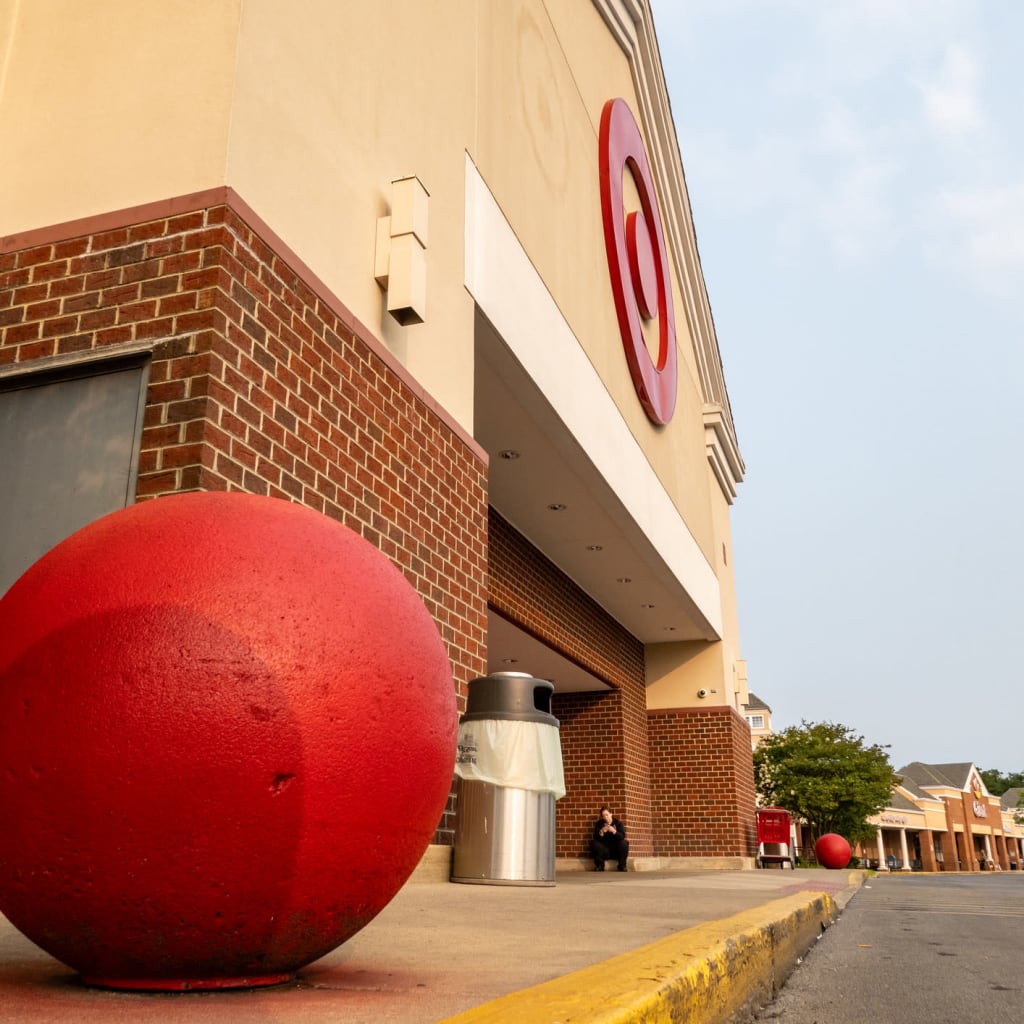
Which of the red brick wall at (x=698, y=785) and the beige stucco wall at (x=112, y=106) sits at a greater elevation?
the beige stucco wall at (x=112, y=106)

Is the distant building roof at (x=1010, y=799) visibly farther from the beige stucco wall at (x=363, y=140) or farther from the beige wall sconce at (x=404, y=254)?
the beige wall sconce at (x=404, y=254)

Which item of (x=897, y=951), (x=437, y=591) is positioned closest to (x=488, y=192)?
(x=437, y=591)

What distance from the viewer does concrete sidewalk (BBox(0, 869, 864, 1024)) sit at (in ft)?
5.38

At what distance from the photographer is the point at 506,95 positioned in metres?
9.06

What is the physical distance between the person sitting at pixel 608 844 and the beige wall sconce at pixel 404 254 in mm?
11427

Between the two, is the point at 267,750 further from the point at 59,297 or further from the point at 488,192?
the point at 488,192

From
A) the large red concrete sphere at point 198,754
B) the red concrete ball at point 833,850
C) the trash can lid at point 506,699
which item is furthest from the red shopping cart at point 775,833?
the large red concrete sphere at point 198,754

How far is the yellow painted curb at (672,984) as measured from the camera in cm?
161

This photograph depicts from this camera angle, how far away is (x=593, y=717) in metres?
16.9

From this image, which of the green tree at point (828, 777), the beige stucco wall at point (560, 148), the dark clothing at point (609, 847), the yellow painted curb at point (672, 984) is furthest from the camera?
the green tree at point (828, 777)

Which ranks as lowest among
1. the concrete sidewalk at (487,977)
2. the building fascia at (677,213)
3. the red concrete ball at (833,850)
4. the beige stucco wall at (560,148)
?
the red concrete ball at (833,850)

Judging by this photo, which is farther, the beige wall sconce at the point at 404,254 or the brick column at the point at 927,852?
the brick column at the point at 927,852

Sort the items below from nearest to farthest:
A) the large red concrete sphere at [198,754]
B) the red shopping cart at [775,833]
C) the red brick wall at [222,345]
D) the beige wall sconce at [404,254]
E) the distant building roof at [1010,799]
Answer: the large red concrete sphere at [198,754]
the red brick wall at [222,345]
the beige wall sconce at [404,254]
the red shopping cart at [775,833]
the distant building roof at [1010,799]

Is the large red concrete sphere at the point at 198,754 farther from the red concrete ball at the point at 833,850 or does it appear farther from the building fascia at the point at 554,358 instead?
the red concrete ball at the point at 833,850
